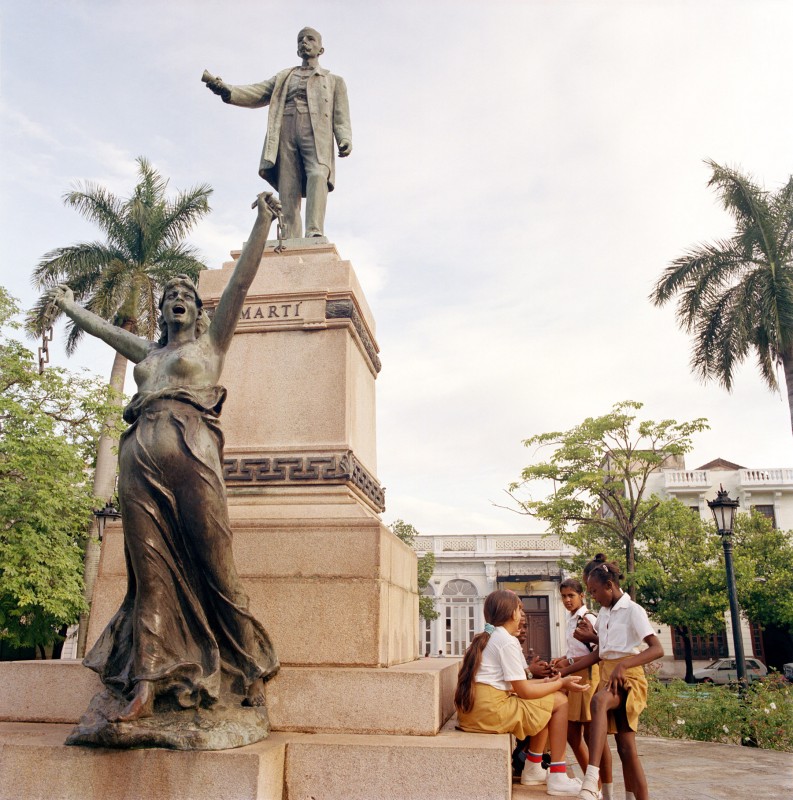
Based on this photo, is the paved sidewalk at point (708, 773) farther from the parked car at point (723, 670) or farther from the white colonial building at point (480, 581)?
the white colonial building at point (480, 581)

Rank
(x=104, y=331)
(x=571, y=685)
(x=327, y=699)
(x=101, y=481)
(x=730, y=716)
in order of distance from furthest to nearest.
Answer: (x=101, y=481), (x=730, y=716), (x=104, y=331), (x=571, y=685), (x=327, y=699)

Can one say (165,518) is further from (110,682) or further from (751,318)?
(751,318)

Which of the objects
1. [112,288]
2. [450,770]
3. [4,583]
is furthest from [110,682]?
[112,288]

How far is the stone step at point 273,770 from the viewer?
124 inches

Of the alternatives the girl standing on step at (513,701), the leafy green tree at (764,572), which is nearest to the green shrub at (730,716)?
the girl standing on step at (513,701)

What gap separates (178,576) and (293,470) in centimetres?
151

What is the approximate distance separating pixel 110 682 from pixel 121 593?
1.12 meters

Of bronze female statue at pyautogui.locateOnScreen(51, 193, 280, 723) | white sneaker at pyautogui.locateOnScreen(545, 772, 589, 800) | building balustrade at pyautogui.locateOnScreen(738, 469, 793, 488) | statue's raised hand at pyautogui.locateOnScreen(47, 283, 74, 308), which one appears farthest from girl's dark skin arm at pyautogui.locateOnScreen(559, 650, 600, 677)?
building balustrade at pyautogui.locateOnScreen(738, 469, 793, 488)

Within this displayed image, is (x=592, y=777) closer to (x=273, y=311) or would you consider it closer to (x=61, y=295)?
(x=273, y=311)

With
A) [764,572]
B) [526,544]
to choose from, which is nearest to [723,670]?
[764,572]

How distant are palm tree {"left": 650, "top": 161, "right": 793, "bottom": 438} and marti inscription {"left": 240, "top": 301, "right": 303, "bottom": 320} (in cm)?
1560

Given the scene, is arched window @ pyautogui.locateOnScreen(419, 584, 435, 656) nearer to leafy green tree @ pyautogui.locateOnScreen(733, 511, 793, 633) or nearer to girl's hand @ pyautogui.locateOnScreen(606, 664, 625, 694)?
leafy green tree @ pyautogui.locateOnScreen(733, 511, 793, 633)

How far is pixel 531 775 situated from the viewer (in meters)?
4.21

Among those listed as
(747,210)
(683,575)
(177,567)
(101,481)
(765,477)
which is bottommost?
(177,567)
